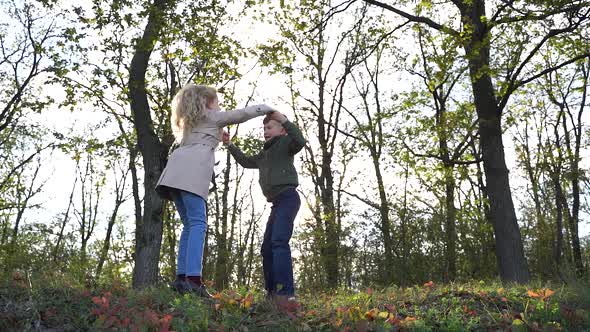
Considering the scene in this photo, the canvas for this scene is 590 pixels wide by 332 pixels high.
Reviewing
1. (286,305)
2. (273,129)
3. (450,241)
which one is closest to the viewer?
(286,305)

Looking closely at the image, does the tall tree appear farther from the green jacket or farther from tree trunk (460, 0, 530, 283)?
the green jacket

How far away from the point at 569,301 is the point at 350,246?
14138 millimetres

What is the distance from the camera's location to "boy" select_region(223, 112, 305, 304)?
5.39 metres

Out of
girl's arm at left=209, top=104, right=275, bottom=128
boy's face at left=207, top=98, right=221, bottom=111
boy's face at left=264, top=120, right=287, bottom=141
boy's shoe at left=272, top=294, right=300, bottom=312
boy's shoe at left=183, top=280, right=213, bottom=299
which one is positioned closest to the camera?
boy's shoe at left=272, top=294, right=300, bottom=312

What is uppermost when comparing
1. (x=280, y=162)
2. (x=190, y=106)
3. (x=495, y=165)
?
(x=495, y=165)

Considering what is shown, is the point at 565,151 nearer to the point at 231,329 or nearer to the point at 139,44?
the point at 139,44

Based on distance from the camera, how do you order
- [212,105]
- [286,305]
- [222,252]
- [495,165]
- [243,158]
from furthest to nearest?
[222,252], [495,165], [243,158], [212,105], [286,305]

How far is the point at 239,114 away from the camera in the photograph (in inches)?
209

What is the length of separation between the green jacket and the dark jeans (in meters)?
0.09

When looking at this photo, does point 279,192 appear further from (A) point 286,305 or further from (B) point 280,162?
(A) point 286,305

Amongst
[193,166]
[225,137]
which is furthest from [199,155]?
[225,137]

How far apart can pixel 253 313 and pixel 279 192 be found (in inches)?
58.0

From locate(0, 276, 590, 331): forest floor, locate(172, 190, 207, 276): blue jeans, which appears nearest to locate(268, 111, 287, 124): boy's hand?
locate(172, 190, 207, 276): blue jeans

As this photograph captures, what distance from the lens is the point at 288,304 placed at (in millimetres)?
4285
